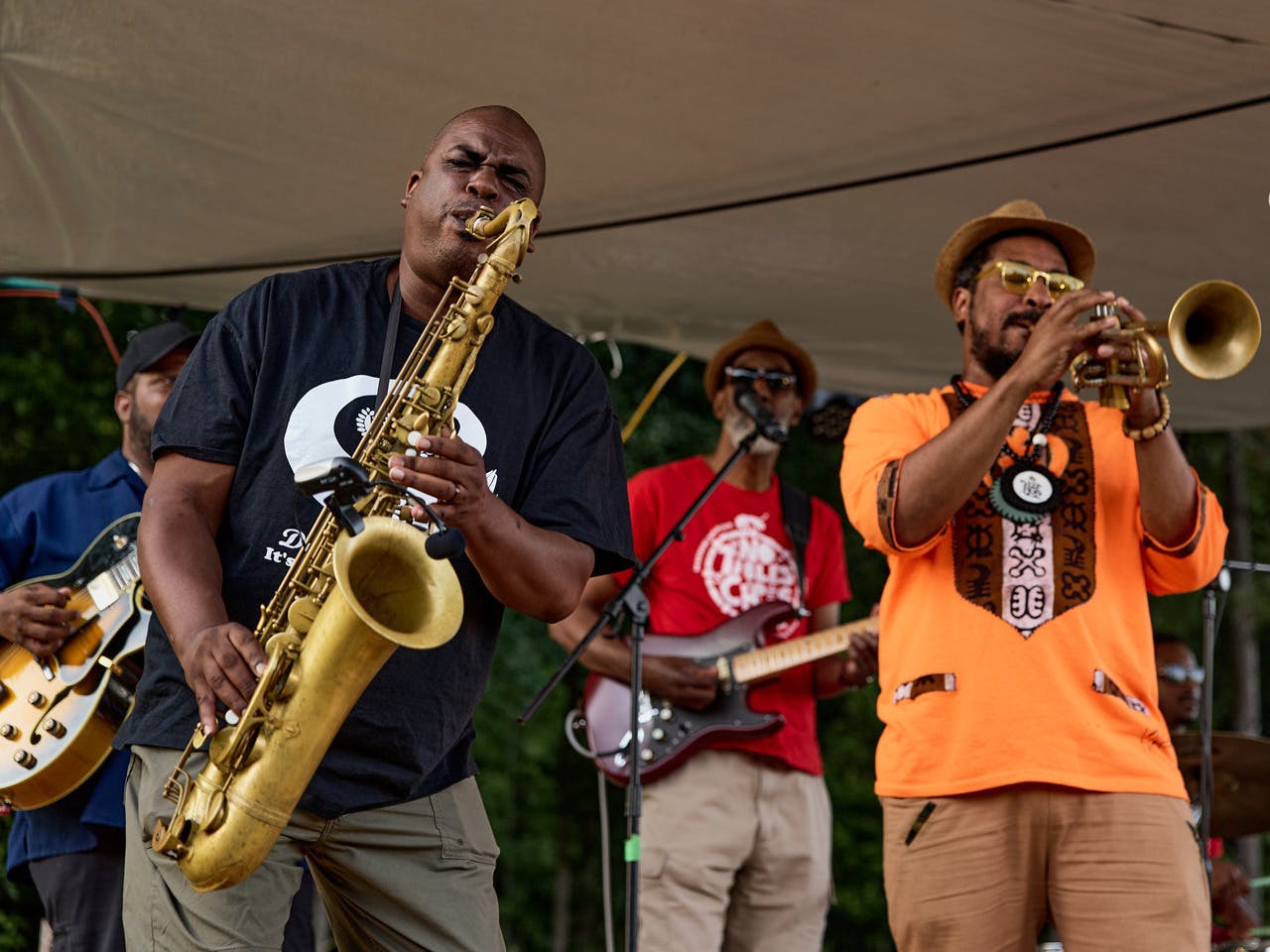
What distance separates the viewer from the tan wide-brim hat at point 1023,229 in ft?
13.0

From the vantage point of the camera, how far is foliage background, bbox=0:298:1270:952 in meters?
9.72

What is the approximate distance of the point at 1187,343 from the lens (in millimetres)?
3604

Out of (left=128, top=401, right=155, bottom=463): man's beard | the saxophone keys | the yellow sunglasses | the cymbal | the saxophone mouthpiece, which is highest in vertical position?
(left=128, top=401, right=155, bottom=463): man's beard

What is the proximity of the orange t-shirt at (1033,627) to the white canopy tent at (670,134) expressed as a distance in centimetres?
93

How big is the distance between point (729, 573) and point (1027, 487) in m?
1.94

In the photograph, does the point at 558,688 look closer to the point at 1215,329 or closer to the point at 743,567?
the point at 743,567

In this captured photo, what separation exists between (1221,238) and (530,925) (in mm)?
10024

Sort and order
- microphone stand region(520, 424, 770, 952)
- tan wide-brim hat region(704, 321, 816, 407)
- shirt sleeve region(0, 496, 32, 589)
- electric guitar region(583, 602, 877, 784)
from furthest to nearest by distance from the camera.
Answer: tan wide-brim hat region(704, 321, 816, 407), electric guitar region(583, 602, 877, 784), shirt sleeve region(0, 496, 32, 589), microphone stand region(520, 424, 770, 952)

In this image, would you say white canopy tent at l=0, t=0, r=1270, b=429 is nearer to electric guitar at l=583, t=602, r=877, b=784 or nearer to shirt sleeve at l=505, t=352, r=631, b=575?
shirt sleeve at l=505, t=352, r=631, b=575

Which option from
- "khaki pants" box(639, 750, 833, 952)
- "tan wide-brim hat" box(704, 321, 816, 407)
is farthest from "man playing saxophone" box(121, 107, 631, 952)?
"tan wide-brim hat" box(704, 321, 816, 407)

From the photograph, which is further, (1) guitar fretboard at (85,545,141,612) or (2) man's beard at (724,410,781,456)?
(2) man's beard at (724,410,781,456)

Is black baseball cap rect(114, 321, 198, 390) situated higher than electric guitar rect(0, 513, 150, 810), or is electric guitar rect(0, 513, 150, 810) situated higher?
black baseball cap rect(114, 321, 198, 390)

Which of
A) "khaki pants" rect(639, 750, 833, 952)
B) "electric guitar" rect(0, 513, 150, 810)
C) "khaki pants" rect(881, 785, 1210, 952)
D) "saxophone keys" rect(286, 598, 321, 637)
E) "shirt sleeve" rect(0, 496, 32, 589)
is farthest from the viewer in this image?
"khaki pants" rect(639, 750, 833, 952)

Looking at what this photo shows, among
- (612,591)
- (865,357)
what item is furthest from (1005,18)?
(865,357)
